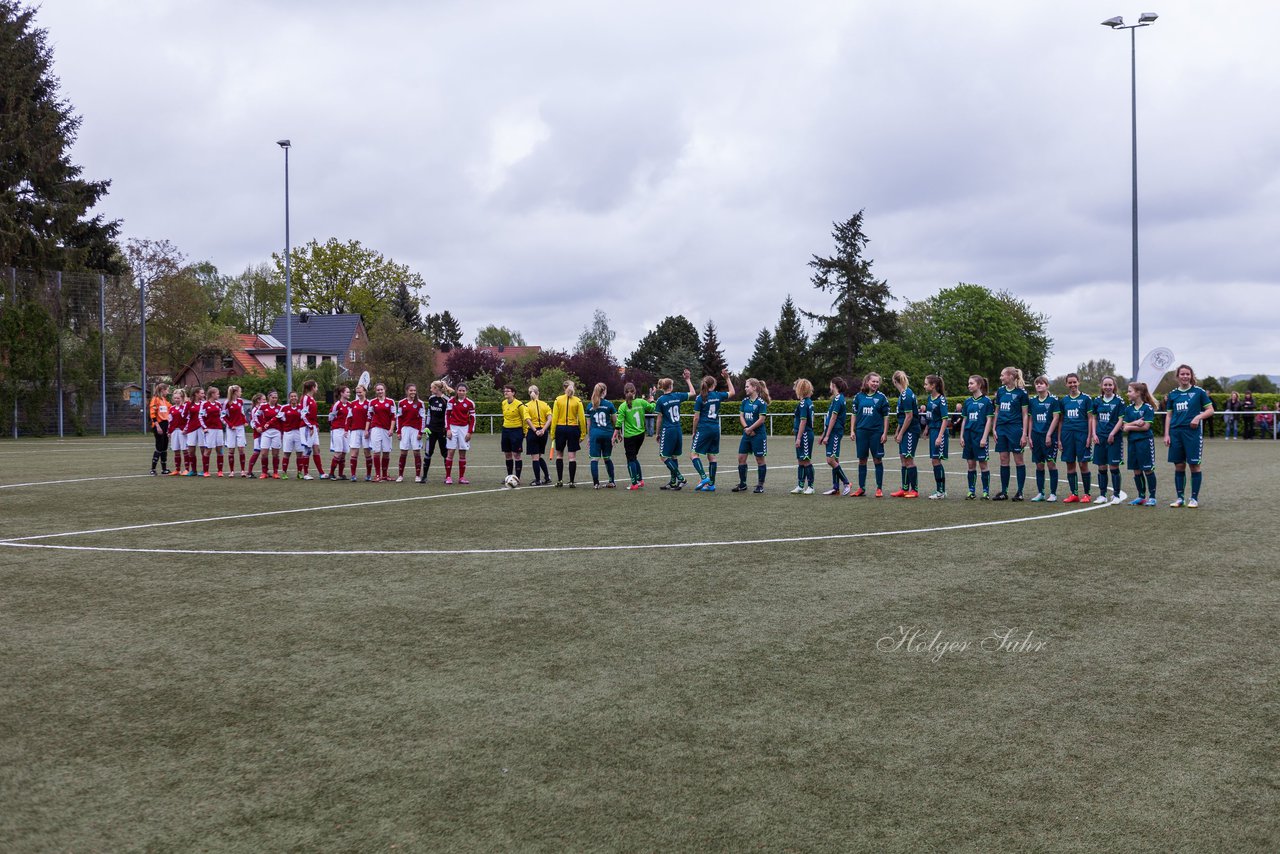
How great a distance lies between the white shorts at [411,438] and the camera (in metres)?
19.5

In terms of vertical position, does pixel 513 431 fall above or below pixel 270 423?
below

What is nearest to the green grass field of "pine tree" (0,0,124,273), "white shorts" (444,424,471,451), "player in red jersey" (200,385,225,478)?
"white shorts" (444,424,471,451)

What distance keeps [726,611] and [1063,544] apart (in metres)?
4.94

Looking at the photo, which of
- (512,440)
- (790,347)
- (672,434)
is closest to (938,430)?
(672,434)

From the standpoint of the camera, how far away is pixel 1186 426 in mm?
14016

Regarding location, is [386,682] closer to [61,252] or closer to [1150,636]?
[1150,636]

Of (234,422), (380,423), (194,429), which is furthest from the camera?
(194,429)

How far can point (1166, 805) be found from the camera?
3729mm

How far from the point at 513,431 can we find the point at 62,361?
114ft

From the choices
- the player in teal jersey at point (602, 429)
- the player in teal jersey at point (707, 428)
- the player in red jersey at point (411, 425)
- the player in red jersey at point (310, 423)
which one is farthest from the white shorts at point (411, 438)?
the player in teal jersey at point (707, 428)

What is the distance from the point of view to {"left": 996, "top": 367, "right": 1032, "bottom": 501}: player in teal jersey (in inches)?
591

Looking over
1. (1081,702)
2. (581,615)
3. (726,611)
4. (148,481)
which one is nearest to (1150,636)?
(1081,702)

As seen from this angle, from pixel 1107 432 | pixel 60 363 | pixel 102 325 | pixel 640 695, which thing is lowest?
pixel 640 695

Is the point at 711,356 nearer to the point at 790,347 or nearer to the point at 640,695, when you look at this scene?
the point at 790,347
